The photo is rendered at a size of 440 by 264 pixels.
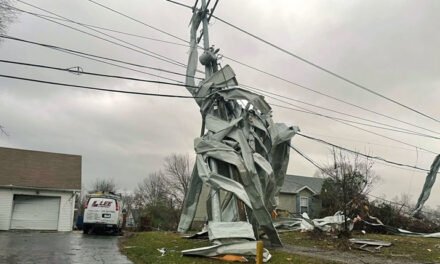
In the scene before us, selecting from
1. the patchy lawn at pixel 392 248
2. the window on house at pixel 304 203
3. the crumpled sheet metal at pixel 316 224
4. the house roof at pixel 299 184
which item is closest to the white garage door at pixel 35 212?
the crumpled sheet metal at pixel 316 224

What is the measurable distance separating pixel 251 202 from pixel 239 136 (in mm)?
2183

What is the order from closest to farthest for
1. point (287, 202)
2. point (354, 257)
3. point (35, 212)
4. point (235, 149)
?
point (354, 257), point (235, 149), point (35, 212), point (287, 202)

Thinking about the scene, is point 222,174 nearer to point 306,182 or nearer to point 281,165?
point 281,165

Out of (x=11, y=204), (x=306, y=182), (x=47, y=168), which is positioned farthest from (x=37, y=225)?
(x=306, y=182)

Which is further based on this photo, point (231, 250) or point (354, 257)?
point (354, 257)

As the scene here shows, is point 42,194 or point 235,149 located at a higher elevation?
point 235,149

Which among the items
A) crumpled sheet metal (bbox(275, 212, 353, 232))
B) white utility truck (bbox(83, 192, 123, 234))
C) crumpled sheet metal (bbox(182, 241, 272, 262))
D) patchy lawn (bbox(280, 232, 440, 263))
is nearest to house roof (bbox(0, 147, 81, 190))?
white utility truck (bbox(83, 192, 123, 234))

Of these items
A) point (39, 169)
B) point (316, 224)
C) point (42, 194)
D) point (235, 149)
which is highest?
point (39, 169)

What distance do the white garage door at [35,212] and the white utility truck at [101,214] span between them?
295 inches

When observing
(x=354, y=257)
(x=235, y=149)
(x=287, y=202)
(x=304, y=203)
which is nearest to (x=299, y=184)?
(x=304, y=203)

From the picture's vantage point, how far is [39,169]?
30.6 m

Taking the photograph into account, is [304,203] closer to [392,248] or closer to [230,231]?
[392,248]

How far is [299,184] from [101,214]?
2801cm

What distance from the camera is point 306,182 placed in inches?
1918
